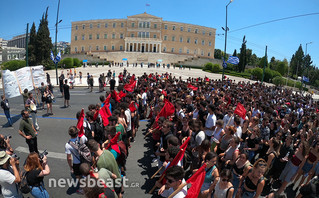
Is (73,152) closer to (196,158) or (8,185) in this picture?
(8,185)

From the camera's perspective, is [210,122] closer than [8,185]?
No

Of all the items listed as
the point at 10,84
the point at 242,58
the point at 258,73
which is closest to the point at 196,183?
the point at 10,84

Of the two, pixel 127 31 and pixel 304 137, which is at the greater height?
pixel 127 31

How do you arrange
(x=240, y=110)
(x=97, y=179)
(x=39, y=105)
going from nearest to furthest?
(x=97, y=179) → (x=240, y=110) → (x=39, y=105)

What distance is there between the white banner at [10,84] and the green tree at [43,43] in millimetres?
41923

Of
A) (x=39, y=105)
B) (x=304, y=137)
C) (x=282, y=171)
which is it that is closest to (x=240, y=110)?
(x=304, y=137)

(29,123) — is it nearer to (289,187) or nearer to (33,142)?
(33,142)

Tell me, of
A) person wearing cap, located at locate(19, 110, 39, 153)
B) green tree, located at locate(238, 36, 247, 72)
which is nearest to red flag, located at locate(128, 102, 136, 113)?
person wearing cap, located at locate(19, 110, 39, 153)

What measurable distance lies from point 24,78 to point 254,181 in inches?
468

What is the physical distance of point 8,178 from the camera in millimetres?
3488

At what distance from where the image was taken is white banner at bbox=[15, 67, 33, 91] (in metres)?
10.7

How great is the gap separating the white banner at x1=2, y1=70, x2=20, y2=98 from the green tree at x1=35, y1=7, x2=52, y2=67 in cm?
4192

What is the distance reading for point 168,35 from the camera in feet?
278

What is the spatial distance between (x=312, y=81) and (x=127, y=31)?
71189 millimetres
